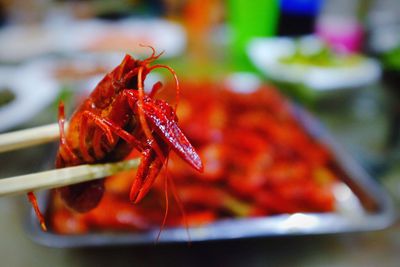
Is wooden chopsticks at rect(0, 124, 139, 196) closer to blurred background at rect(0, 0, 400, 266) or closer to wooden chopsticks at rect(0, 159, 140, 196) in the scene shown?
wooden chopsticks at rect(0, 159, 140, 196)

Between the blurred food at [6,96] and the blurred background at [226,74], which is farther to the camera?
the blurred food at [6,96]

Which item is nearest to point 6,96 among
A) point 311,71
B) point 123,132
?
point 123,132

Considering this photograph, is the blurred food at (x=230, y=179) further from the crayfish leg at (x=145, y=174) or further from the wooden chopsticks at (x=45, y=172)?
the crayfish leg at (x=145, y=174)

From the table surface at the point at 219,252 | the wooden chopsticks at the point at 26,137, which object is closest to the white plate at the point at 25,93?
the table surface at the point at 219,252

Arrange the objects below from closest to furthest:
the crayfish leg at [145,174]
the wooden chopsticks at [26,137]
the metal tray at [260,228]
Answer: the crayfish leg at [145,174]
the wooden chopsticks at [26,137]
the metal tray at [260,228]

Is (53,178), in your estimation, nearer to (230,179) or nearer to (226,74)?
Answer: (230,179)

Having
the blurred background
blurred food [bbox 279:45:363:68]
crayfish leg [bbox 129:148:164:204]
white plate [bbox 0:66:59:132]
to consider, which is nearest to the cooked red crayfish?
crayfish leg [bbox 129:148:164:204]
